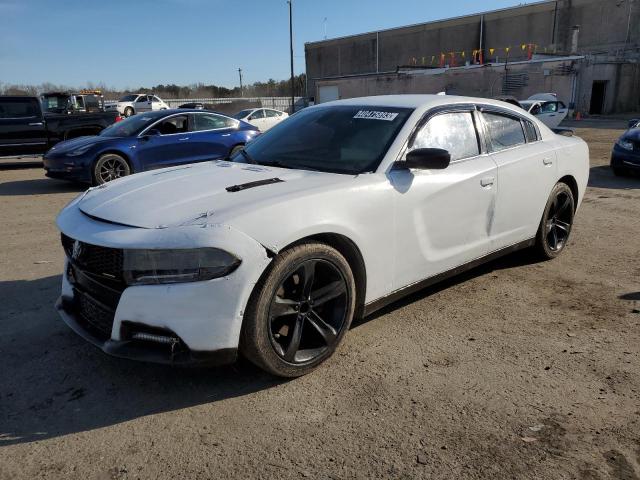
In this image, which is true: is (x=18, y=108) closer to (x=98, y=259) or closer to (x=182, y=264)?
(x=98, y=259)

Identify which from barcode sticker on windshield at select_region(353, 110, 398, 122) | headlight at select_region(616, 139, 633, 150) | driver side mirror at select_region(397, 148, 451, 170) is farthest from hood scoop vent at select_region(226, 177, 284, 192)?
headlight at select_region(616, 139, 633, 150)

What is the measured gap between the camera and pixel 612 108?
128 feet

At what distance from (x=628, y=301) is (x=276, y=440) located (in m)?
3.27

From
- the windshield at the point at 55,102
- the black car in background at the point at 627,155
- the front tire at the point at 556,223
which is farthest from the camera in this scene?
the windshield at the point at 55,102

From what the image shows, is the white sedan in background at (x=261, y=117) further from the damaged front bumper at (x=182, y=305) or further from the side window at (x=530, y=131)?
the damaged front bumper at (x=182, y=305)

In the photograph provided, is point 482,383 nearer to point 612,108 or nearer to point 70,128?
point 70,128

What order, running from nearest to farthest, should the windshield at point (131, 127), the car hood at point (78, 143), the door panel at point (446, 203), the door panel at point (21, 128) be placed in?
the door panel at point (446, 203)
the car hood at point (78, 143)
the windshield at point (131, 127)
the door panel at point (21, 128)

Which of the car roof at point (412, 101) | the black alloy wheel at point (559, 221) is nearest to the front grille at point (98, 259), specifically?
the car roof at point (412, 101)

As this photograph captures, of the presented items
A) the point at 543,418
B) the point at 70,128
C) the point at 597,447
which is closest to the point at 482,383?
the point at 543,418

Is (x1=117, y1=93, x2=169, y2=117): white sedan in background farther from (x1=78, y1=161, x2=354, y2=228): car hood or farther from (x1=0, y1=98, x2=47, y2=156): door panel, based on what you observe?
(x1=78, y1=161, x2=354, y2=228): car hood

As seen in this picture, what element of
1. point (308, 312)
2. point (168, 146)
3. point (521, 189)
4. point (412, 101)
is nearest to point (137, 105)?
point (168, 146)

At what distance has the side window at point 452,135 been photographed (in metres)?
3.93

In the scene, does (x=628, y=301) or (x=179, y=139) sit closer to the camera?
(x=628, y=301)

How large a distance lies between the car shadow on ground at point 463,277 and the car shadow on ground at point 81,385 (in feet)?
3.87
